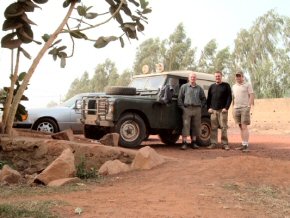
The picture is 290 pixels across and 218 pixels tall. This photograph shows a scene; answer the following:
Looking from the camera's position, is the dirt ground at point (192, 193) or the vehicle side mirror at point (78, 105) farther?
the vehicle side mirror at point (78, 105)

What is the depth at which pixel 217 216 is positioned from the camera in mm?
3992

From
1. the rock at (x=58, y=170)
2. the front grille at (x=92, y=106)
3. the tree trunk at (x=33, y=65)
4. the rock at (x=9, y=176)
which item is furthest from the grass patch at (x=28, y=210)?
the front grille at (x=92, y=106)

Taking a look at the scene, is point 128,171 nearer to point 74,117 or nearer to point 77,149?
point 77,149

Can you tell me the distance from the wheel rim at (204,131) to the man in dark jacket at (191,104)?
88 centimetres

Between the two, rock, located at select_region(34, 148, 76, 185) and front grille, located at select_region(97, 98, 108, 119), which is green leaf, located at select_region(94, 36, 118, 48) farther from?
front grille, located at select_region(97, 98, 108, 119)

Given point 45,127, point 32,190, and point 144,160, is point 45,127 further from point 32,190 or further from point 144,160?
point 32,190

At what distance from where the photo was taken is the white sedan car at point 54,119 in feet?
37.8

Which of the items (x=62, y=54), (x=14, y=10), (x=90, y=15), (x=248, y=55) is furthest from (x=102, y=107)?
(x=248, y=55)

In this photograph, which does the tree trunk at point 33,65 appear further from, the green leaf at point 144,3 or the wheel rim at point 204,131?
the wheel rim at point 204,131

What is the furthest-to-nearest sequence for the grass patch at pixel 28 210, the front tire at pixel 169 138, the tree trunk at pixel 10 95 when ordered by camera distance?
the front tire at pixel 169 138
the tree trunk at pixel 10 95
the grass patch at pixel 28 210

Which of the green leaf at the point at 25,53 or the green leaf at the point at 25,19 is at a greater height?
the green leaf at the point at 25,19

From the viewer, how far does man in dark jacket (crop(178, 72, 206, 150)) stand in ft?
34.2

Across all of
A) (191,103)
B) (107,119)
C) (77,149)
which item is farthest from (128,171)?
(191,103)

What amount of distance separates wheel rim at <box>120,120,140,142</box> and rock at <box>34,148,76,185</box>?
431 cm
